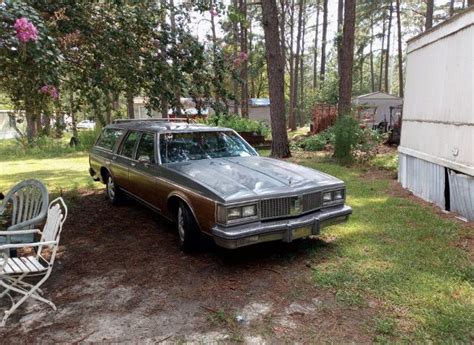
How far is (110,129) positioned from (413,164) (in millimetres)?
5991

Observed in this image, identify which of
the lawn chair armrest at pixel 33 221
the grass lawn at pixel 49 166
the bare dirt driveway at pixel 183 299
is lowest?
the bare dirt driveway at pixel 183 299

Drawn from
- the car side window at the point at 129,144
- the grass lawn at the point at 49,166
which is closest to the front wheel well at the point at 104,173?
the car side window at the point at 129,144

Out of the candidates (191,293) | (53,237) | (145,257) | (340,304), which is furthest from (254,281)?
(53,237)

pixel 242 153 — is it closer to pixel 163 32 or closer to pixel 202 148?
pixel 202 148

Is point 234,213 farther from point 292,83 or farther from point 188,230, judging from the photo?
point 292,83

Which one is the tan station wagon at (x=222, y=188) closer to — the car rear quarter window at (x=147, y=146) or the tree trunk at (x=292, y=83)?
the car rear quarter window at (x=147, y=146)

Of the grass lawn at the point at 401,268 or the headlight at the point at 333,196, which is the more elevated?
the headlight at the point at 333,196

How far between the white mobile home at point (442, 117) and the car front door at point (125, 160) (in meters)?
4.88

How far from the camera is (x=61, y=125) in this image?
7418 millimetres

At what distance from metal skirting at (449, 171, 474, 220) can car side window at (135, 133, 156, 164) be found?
176 inches

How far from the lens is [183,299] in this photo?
3.94 m

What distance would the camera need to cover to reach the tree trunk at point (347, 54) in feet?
43.4

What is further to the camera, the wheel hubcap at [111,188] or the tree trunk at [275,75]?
the tree trunk at [275,75]

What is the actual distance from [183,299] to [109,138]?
15.7ft
